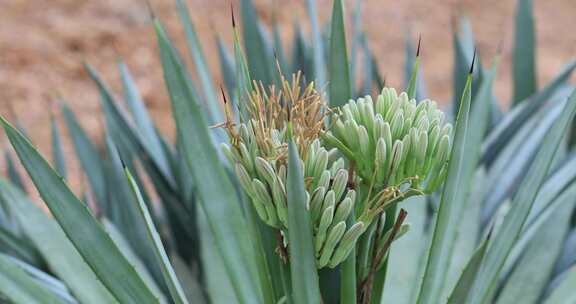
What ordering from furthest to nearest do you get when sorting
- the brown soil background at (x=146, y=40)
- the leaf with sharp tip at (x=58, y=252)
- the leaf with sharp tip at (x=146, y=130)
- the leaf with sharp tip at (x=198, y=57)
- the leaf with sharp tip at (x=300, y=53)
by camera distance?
the brown soil background at (x=146, y=40) < the leaf with sharp tip at (x=300, y=53) < the leaf with sharp tip at (x=146, y=130) < the leaf with sharp tip at (x=198, y=57) < the leaf with sharp tip at (x=58, y=252)

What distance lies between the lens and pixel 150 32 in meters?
2.44

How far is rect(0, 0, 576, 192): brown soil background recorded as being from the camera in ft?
7.35

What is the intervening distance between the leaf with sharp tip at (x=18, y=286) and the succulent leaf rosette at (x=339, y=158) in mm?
178

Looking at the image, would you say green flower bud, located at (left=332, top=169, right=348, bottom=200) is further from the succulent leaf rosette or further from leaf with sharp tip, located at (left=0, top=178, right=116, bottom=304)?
leaf with sharp tip, located at (left=0, top=178, right=116, bottom=304)

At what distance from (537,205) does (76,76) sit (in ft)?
5.68

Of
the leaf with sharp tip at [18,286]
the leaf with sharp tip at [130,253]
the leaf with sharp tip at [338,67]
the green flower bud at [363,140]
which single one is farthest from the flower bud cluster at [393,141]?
the leaf with sharp tip at [130,253]

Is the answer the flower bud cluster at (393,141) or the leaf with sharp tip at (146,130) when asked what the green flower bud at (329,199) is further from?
the leaf with sharp tip at (146,130)

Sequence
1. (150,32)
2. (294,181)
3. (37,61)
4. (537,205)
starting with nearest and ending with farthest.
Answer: (294,181) → (537,205) → (37,61) → (150,32)

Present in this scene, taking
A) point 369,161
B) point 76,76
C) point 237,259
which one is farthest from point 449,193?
point 76,76

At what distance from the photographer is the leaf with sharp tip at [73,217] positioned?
0.55 m

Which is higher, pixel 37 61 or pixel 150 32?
pixel 150 32

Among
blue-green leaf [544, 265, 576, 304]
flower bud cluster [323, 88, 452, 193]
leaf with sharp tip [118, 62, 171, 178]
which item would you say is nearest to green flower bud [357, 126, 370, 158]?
flower bud cluster [323, 88, 452, 193]

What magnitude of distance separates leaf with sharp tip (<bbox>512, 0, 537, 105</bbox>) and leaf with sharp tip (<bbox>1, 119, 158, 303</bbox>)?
2.59 feet

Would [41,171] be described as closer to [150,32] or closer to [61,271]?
[61,271]
